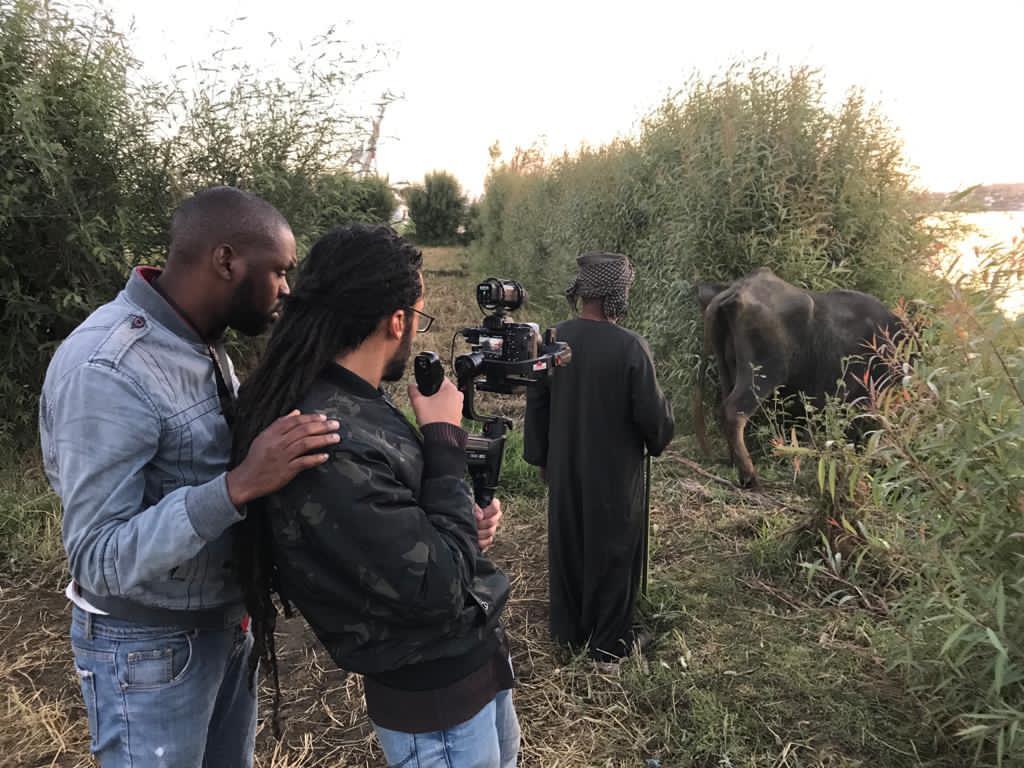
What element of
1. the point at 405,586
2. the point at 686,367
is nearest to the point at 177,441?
the point at 405,586

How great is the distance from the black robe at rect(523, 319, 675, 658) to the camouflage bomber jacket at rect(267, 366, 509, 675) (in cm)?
149

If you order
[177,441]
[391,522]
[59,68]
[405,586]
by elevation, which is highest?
[59,68]

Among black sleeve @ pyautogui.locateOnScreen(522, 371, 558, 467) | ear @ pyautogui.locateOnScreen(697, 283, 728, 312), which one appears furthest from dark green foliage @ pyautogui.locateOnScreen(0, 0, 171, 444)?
ear @ pyautogui.locateOnScreen(697, 283, 728, 312)

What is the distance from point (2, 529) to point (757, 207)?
5.53 meters

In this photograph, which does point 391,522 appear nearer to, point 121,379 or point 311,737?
point 121,379

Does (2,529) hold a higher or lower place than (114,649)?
lower

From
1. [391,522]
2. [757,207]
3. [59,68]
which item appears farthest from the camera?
[757,207]

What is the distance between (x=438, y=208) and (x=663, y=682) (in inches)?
865

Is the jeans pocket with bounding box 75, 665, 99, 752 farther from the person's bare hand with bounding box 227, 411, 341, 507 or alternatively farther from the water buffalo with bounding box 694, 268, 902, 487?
the water buffalo with bounding box 694, 268, 902, 487

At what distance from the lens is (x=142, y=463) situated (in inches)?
48.7

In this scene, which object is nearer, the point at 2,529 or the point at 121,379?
the point at 121,379

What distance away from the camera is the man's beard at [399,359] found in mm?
1376

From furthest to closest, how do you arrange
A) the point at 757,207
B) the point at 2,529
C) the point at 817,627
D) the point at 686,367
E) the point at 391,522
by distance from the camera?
the point at 686,367, the point at 757,207, the point at 2,529, the point at 817,627, the point at 391,522

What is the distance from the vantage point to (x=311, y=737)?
102 inches
